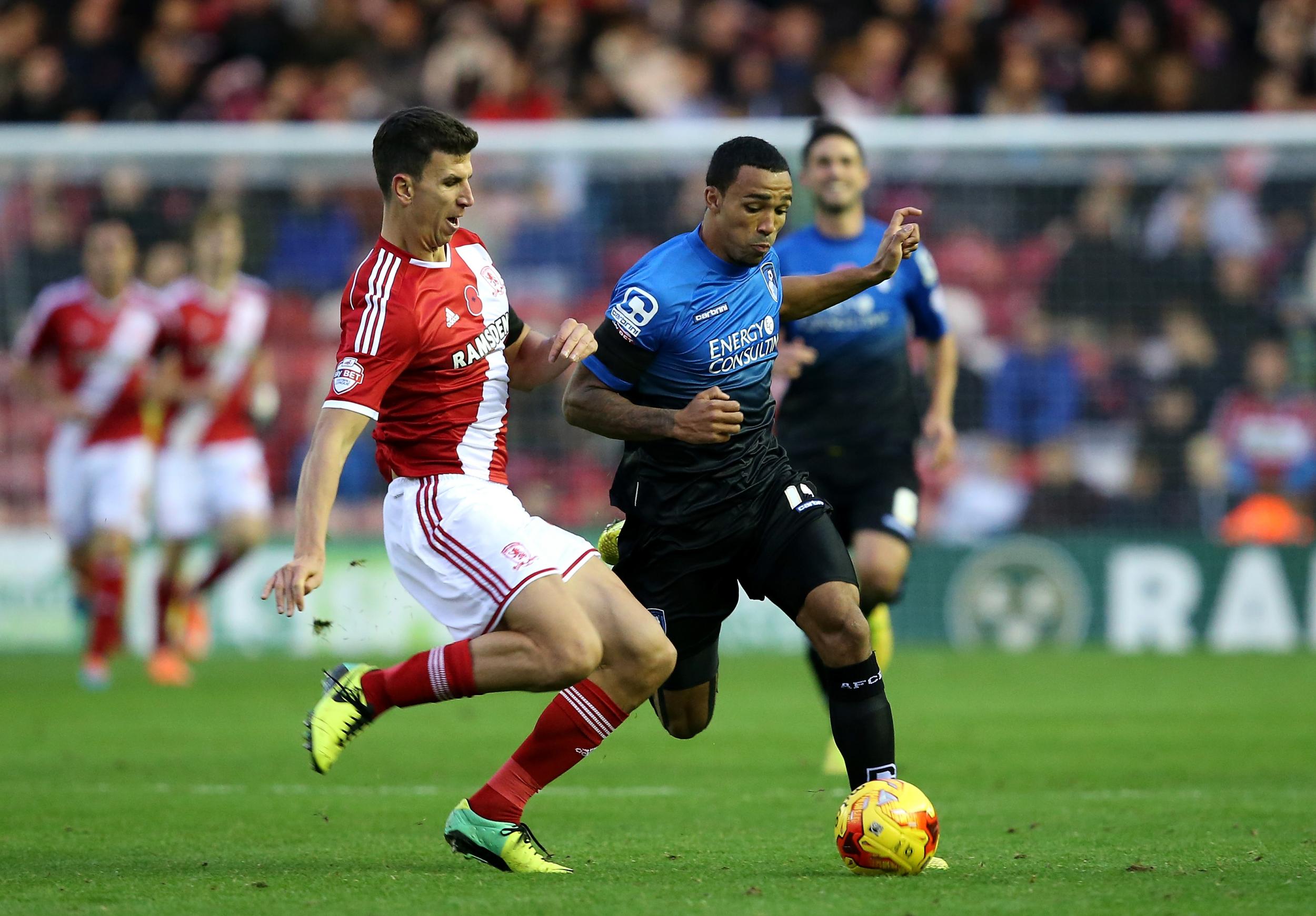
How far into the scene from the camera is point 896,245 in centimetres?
567

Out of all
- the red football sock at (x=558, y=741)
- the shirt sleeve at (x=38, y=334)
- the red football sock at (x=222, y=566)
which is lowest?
the red football sock at (x=558, y=741)

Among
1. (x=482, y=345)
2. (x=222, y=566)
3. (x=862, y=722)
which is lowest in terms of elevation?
(x=862, y=722)

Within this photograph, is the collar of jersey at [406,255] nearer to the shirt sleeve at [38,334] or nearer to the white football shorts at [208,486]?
the white football shorts at [208,486]

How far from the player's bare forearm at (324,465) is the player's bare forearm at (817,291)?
5.43ft

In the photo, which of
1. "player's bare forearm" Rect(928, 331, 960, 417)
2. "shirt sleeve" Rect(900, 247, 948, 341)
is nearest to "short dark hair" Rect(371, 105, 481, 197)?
"shirt sleeve" Rect(900, 247, 948, 341)

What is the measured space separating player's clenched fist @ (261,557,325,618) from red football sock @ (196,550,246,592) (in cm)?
798

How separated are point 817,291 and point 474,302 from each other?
119 centimetres

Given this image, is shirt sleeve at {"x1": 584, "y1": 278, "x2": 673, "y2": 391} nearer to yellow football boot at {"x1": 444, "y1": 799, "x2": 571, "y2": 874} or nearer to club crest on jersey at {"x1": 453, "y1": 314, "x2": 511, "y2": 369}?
club crest on jersey at {"x1": 453, "y1": 314, "x2": 511, "y2": 369}

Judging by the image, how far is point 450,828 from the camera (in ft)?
18.4

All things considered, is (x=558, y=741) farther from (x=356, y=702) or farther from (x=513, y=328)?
(x=513, y=328)

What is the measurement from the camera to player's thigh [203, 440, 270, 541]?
42.2 feet

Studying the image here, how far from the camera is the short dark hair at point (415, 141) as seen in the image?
564cm

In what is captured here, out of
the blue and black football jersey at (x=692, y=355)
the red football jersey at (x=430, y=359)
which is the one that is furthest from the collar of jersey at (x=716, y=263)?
the red football jersey at (x=430, y=359)

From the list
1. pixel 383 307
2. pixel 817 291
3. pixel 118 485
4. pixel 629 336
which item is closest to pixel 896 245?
pixel 817 291
